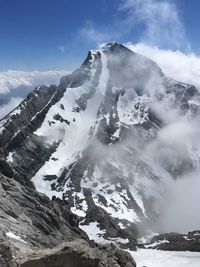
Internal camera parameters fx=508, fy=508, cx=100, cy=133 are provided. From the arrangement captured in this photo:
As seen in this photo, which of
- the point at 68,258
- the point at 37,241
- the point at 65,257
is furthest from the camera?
the point at 37,241

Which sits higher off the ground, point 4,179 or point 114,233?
point 114,233

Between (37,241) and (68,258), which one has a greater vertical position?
(37,241)

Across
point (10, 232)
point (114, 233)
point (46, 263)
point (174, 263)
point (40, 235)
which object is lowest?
point (46, 263)

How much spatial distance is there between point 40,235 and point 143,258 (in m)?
44.7

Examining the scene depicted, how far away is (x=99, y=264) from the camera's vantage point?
30.5m

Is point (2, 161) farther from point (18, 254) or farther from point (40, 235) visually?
point (18, 254)

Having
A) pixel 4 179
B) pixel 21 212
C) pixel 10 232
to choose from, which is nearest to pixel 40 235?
pixel 21 212

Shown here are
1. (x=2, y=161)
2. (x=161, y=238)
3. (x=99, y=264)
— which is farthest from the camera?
(x=161, y=238)

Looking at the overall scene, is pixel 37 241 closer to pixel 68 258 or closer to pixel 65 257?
pixel 68 258

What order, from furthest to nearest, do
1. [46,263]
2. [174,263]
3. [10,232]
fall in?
1. [174,263]
2. [10,232]
3. [46,263]

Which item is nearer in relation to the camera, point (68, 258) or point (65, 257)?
point (65, 257)

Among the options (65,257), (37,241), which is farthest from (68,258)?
(37,241)

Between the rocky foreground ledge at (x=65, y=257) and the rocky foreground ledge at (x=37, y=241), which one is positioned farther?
the rocky foreground ledge at (x=37, y=241)

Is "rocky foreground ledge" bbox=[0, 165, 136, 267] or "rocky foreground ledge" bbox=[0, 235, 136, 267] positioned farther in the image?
"rocky foreground ledge" bbox=[0, 165, 136, 267]
